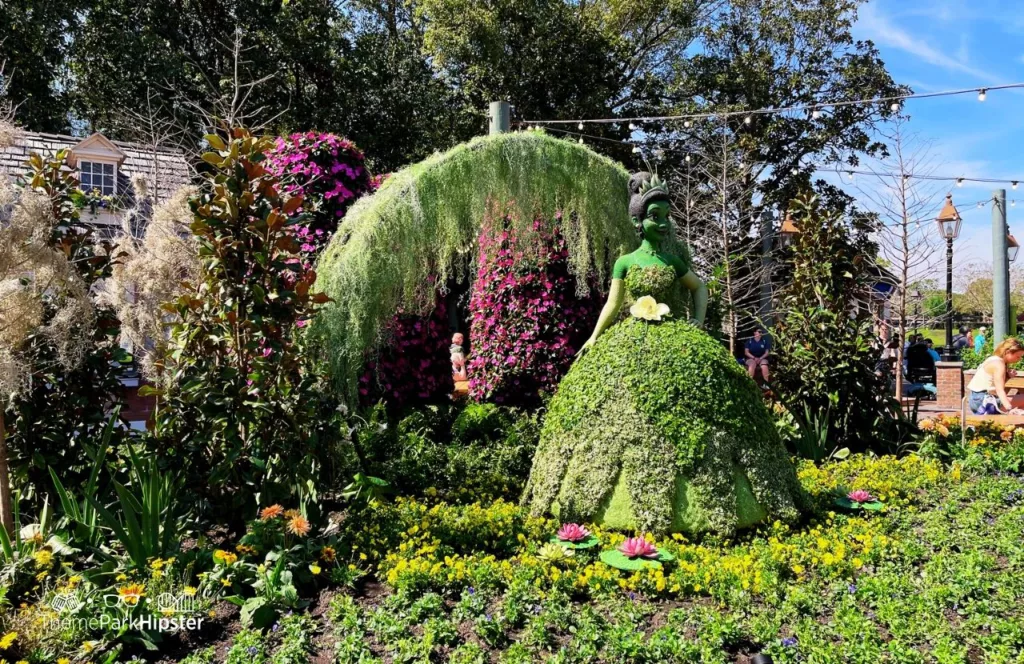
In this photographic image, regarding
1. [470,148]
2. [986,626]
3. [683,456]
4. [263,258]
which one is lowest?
[986,626]

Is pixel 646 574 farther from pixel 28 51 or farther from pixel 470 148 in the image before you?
pixel 28 51

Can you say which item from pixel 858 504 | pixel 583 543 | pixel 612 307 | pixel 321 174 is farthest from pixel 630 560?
pixel 321 174

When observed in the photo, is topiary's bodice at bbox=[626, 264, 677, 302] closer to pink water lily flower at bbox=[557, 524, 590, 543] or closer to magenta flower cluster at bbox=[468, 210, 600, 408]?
pink water lily flower at bbox=[557, 524, 590, 543]

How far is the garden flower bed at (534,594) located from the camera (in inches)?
104

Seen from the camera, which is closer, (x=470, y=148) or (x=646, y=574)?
(x=646, y=574)

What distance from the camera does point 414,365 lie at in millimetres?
6895

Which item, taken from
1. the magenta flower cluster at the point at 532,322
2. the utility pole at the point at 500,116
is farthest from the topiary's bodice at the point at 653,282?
the utility pole at the point at 500,116

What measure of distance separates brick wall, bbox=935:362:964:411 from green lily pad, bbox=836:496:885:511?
341 inches

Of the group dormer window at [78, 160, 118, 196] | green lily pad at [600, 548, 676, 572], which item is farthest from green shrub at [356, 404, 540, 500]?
dormer window at [78, 160, 118, 196]

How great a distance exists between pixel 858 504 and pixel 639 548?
1.83m

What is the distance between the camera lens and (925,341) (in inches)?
524

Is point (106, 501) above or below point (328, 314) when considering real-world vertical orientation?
below

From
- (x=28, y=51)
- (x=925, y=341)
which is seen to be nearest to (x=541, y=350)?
(x=925, y=341)

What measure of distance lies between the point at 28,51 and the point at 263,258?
50.7 ft
